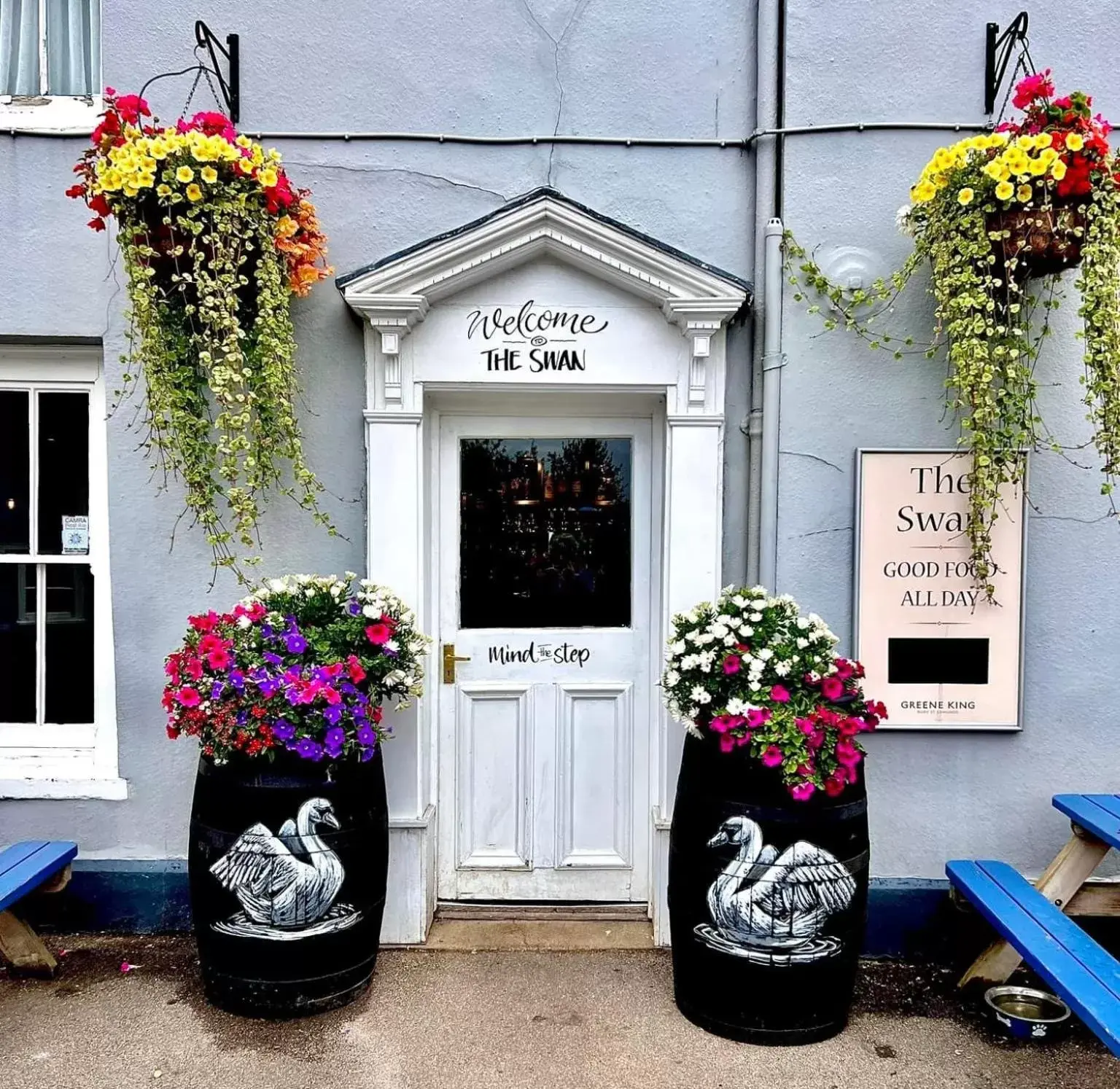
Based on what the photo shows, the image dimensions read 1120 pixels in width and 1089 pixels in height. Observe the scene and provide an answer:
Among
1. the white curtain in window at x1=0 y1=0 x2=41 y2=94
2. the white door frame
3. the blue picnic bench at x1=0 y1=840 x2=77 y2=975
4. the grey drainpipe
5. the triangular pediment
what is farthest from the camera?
the white door frame

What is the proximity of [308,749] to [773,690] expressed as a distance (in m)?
1.51

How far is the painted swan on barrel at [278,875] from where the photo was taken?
2781 mm

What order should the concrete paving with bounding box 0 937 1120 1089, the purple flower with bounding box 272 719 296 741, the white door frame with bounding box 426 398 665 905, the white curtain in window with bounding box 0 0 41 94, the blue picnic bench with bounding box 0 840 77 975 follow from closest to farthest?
the concrete paving with bounding box 0 937 1120 1089 < the purple flower with bounding box 272 719 296 741 < the blue picnic bench with bounding box 0 840 77 975 < the white curtain in window with bounding box 0 0 41 94 < the white door frame with bounding box 426 398 665 905

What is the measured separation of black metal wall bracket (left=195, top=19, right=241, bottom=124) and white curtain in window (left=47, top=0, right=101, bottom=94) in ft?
1.56

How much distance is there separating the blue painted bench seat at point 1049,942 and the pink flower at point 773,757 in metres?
0.89

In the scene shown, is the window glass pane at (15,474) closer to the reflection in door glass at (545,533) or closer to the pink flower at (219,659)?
the pink flower at (219,659)

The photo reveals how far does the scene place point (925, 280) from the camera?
3305 mm

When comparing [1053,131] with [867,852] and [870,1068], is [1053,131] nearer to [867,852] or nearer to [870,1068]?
[867,852]

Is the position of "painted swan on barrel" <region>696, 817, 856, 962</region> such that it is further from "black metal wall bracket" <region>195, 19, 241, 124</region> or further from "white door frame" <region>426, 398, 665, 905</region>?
"black metal wall bracket" <region>195, 19, 241, 124</region>

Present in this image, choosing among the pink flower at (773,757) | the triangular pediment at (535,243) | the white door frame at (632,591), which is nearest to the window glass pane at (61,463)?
the triangular pediment at (535,243)

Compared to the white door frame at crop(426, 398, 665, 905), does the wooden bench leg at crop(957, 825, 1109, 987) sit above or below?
below

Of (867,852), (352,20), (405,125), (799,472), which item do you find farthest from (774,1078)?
(352,20)

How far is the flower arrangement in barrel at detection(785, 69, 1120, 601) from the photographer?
2.80 metres

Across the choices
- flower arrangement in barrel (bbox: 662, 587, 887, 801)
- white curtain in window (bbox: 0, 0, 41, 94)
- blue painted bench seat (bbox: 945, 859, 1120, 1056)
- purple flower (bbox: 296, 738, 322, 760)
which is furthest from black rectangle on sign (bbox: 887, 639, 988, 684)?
white curtain in window (bbox: 0, 0, 41, 94)
